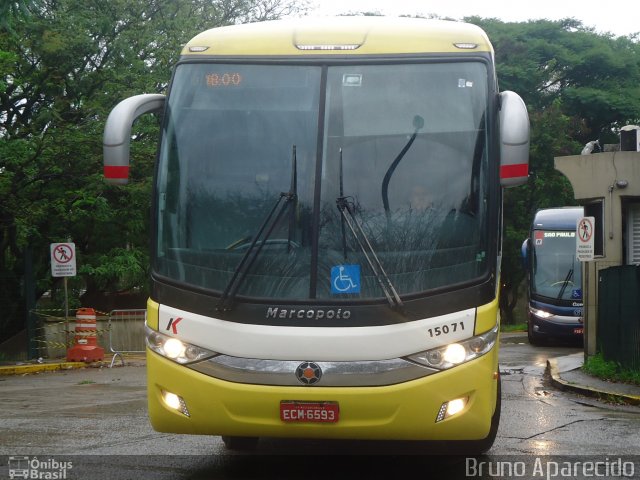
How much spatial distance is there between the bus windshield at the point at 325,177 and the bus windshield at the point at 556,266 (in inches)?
794

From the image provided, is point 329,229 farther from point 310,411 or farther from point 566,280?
point 566,280

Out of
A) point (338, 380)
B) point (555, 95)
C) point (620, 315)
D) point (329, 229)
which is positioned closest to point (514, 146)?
point (329, 229)

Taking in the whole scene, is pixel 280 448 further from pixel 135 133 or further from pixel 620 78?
pixel 620 78

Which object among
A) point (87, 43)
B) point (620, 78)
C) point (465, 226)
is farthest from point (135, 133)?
point (620, 78)

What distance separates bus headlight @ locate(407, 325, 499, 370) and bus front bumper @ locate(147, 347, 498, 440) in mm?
44

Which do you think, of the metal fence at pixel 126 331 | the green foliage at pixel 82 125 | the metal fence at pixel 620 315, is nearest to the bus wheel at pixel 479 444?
the metal fence at pixel 620 315

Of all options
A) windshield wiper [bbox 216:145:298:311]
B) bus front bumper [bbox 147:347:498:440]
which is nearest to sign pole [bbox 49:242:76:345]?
bus front bumper [bbox 147:347:498:440]

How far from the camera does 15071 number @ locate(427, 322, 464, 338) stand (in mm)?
6902

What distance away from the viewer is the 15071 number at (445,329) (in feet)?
22.6

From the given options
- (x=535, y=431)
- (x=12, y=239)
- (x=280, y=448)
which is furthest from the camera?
(x=12, y=239)

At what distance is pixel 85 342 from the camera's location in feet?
75.8

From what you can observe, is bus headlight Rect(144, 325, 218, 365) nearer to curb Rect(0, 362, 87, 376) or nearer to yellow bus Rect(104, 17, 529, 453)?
yellow bus Rect(104, 17, 529, 453)

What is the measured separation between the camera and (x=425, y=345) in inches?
270

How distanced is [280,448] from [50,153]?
1644cm
